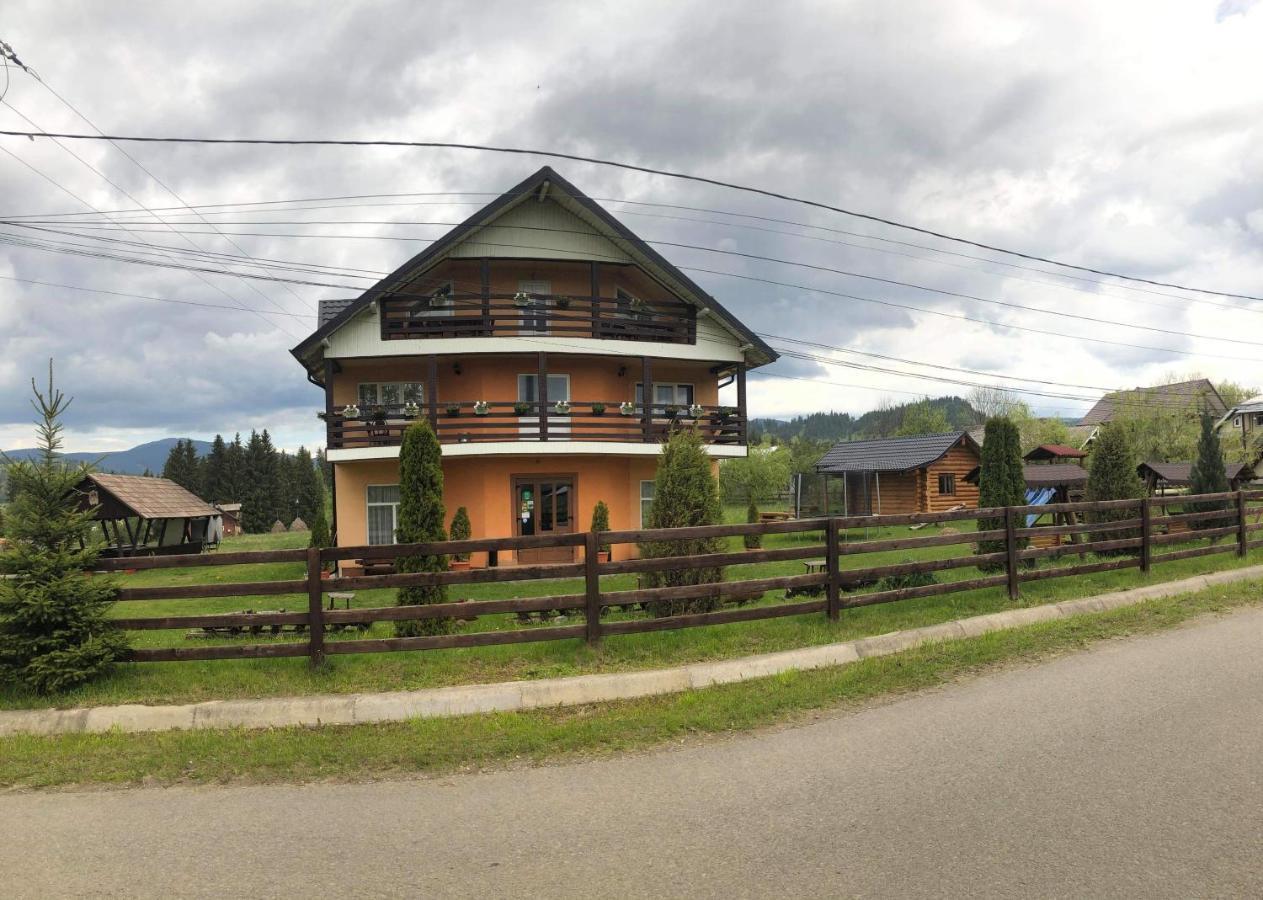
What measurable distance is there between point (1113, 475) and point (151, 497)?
98.3ft

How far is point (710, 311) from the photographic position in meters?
23.6

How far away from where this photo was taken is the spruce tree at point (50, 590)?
23.4 feet

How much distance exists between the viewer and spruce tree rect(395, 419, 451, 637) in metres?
10.3

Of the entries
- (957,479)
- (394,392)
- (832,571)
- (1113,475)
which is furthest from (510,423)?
(957,479)

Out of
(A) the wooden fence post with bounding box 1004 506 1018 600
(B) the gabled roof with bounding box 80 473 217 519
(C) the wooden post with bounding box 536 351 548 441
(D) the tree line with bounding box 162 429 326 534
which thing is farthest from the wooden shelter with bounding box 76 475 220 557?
(D) the tree line with bounding box 162 429 326 534

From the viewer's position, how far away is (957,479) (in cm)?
3816

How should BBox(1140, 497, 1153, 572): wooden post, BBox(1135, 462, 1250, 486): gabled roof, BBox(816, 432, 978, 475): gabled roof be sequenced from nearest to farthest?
BBox(1140, 497, 1153, 572): wooden post, BBox(1135, 462, 1250, 486): gabled roof, BBox(816, 432, 978, 475): gabled roof

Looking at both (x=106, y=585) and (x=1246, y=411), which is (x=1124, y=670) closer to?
(x=106, y=585)

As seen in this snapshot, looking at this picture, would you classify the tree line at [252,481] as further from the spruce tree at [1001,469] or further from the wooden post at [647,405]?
the spruce tree at [1001,469]

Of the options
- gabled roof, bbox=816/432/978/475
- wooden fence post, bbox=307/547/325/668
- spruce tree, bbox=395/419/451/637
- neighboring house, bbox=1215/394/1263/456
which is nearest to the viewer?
wooden fence post, bbox=307/547/325/668

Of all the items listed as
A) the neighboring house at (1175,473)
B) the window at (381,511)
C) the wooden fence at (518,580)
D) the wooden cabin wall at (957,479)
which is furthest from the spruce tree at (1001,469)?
the wooden cabin wall at (957,479)

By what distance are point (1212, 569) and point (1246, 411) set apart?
59611 millimetres

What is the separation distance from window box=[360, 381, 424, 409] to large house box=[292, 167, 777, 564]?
42 mm

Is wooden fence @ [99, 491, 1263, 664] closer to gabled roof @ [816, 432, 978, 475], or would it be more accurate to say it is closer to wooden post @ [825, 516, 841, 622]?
wooden post @ [825, 516, 841, 622]
